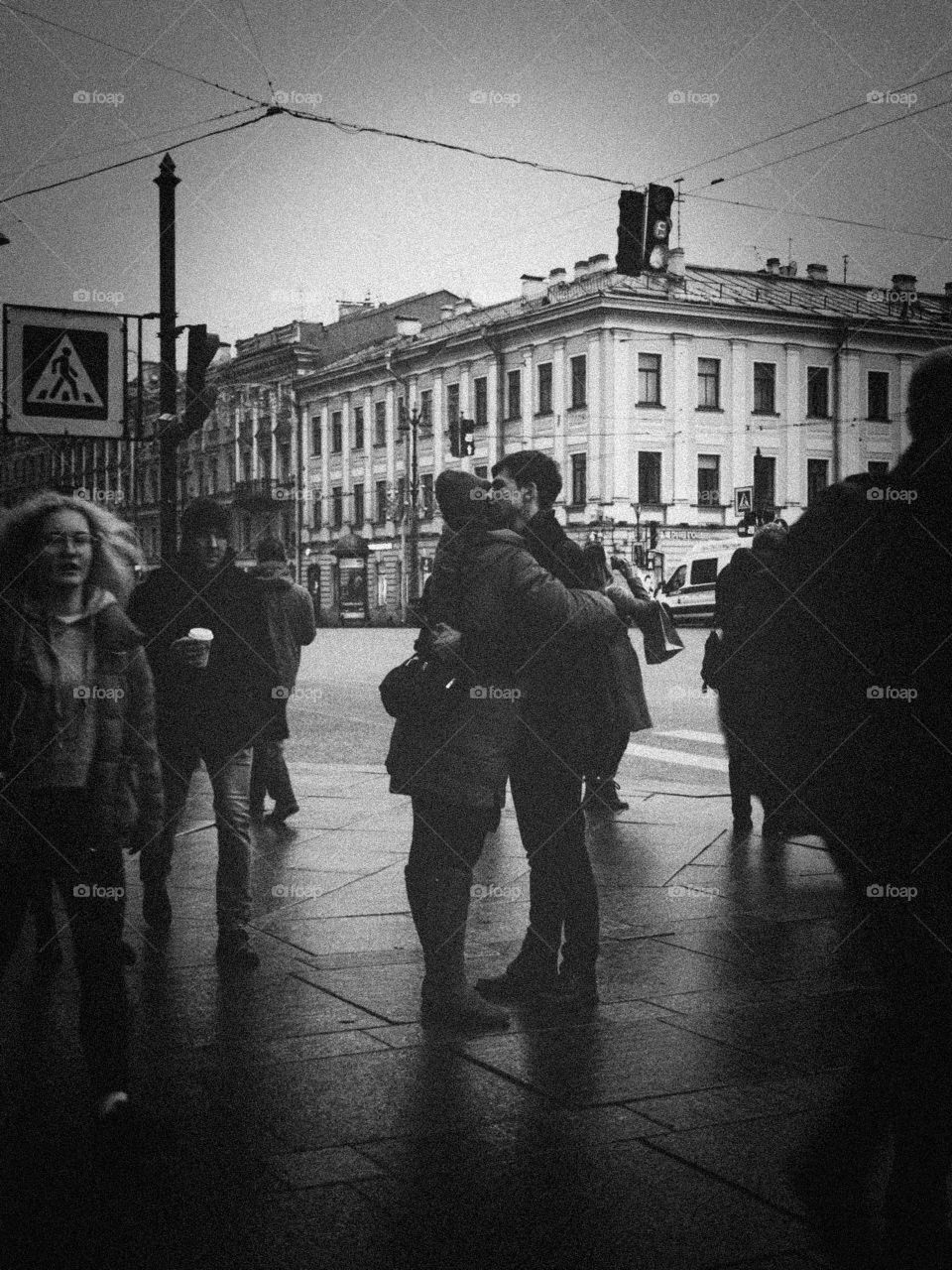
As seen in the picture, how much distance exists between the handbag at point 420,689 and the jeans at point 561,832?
0.43m

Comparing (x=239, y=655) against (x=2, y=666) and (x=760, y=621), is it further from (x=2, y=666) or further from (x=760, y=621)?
(x=760, y=621)

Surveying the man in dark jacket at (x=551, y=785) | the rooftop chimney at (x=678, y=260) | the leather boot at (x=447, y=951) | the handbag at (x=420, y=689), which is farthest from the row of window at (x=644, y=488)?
the rooftop chimney at (x=678, y=260)

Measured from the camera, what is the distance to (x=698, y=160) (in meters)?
14.6

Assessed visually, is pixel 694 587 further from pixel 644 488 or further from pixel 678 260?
pixel 678 260

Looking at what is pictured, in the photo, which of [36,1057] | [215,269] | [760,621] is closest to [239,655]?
[36,1057]

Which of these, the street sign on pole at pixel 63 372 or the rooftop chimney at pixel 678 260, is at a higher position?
the rooftop chimney at pixel 678 260

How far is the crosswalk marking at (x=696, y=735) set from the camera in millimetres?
13478

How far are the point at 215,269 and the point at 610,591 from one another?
33.0 ft

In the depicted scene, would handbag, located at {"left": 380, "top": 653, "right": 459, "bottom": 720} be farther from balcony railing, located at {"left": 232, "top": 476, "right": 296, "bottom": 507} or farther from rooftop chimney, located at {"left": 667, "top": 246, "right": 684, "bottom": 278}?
rooftop chimney, located at {"left": 667, "top": 246, "right": 684, "bottom": 278}

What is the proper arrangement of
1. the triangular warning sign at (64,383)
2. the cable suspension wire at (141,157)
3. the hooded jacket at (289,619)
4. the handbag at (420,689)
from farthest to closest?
the cable suspension wire at (141,157) → the hooded jacket at (289,619) → the triangular warning sign at (64,383) → the handbag at (420,689)

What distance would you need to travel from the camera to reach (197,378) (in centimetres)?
1220

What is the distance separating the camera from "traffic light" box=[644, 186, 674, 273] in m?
11.4

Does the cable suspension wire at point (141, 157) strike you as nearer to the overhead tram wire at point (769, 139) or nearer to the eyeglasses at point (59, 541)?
the overhead tram wire at point (769, 139)

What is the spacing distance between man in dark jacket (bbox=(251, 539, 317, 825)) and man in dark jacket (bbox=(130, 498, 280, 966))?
5.97ft
